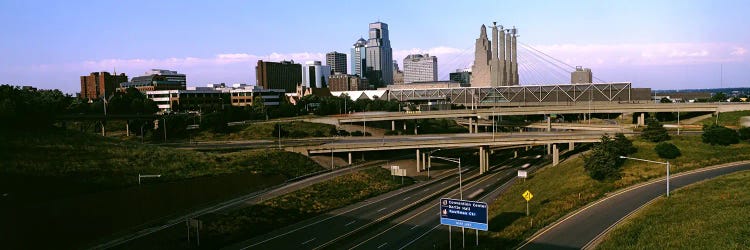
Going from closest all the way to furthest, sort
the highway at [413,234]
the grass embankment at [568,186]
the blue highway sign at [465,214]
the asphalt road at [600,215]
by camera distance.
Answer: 1. the asphalt road at [600,215]
2. the blue highway sign at [465,214]
3. the grass embankment at [568,186]
4. the highway at [413,234]

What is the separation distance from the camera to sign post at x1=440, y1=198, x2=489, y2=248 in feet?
129

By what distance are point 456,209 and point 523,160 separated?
76543 millimetres

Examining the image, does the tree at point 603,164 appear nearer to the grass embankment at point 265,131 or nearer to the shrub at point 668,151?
the shrub at point 668,151

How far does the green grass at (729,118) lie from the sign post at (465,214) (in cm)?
9957

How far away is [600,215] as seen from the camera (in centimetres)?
4562

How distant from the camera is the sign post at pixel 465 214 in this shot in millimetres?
39312

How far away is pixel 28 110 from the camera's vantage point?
84375 millimetres

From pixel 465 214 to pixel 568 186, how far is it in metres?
28.3

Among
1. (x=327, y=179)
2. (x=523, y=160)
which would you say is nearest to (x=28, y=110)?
(x=327, y=179)

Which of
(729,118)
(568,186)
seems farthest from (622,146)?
(729,118)

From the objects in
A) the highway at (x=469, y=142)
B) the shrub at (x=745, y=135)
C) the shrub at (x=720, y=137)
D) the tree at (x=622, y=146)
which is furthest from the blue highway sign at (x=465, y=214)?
the shrub at (x=745, y=135)

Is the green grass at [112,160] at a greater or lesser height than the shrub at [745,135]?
lesser

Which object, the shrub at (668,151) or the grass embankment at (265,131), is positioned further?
A: the grass embankment at (265,131)

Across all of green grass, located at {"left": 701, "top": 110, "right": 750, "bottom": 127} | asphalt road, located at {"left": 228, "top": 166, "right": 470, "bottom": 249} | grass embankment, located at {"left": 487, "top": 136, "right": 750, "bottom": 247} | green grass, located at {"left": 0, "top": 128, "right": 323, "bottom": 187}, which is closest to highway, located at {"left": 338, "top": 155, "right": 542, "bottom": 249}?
asphalt road, located at {"left": 228, "top": 166, "right": 470, "bottom": 249}
